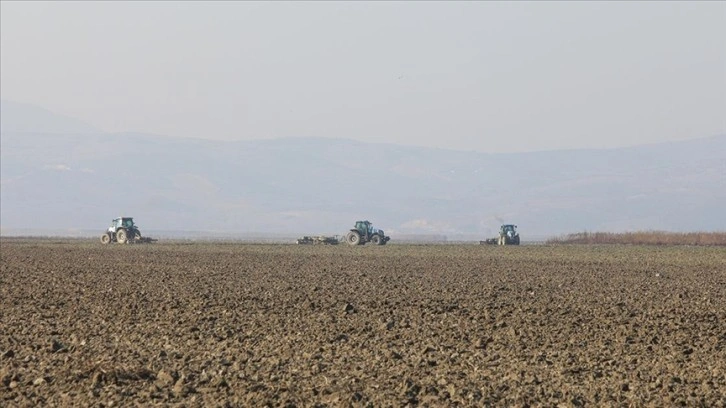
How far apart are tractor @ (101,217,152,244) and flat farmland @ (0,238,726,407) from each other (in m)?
32.9

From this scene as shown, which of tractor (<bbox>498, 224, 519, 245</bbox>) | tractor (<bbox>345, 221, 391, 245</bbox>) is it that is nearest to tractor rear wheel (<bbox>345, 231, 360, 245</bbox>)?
tractor (<bbox>345, 221, 391, 245</bbox>)

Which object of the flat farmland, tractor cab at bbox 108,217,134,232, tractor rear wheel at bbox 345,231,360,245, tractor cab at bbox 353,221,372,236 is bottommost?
the flat farmland

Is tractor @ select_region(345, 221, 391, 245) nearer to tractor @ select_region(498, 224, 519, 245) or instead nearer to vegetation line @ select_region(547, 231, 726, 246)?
tractor @ select_region(498, 224, 519, 245)

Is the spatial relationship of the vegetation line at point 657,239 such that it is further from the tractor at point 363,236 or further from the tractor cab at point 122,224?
the tractor cab at point 122,224

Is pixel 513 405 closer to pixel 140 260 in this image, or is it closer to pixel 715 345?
pixel 715 345

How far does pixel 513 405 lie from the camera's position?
1216 cm

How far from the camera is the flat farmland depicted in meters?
12.8

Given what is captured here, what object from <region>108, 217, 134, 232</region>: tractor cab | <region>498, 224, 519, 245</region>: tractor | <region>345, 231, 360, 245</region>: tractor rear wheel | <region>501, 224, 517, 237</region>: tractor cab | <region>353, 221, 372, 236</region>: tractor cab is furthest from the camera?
<region>501, 224, 517, 237</region>: tractor cab

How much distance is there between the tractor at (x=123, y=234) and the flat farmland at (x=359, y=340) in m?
32.9

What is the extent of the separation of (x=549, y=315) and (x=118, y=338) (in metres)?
7.28

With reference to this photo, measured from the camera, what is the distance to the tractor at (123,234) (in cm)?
6538

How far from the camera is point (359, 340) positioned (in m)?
17.2

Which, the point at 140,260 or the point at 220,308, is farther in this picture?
the point at 140,260

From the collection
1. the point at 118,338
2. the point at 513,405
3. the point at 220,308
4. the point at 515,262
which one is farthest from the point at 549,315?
the point at 515,262
